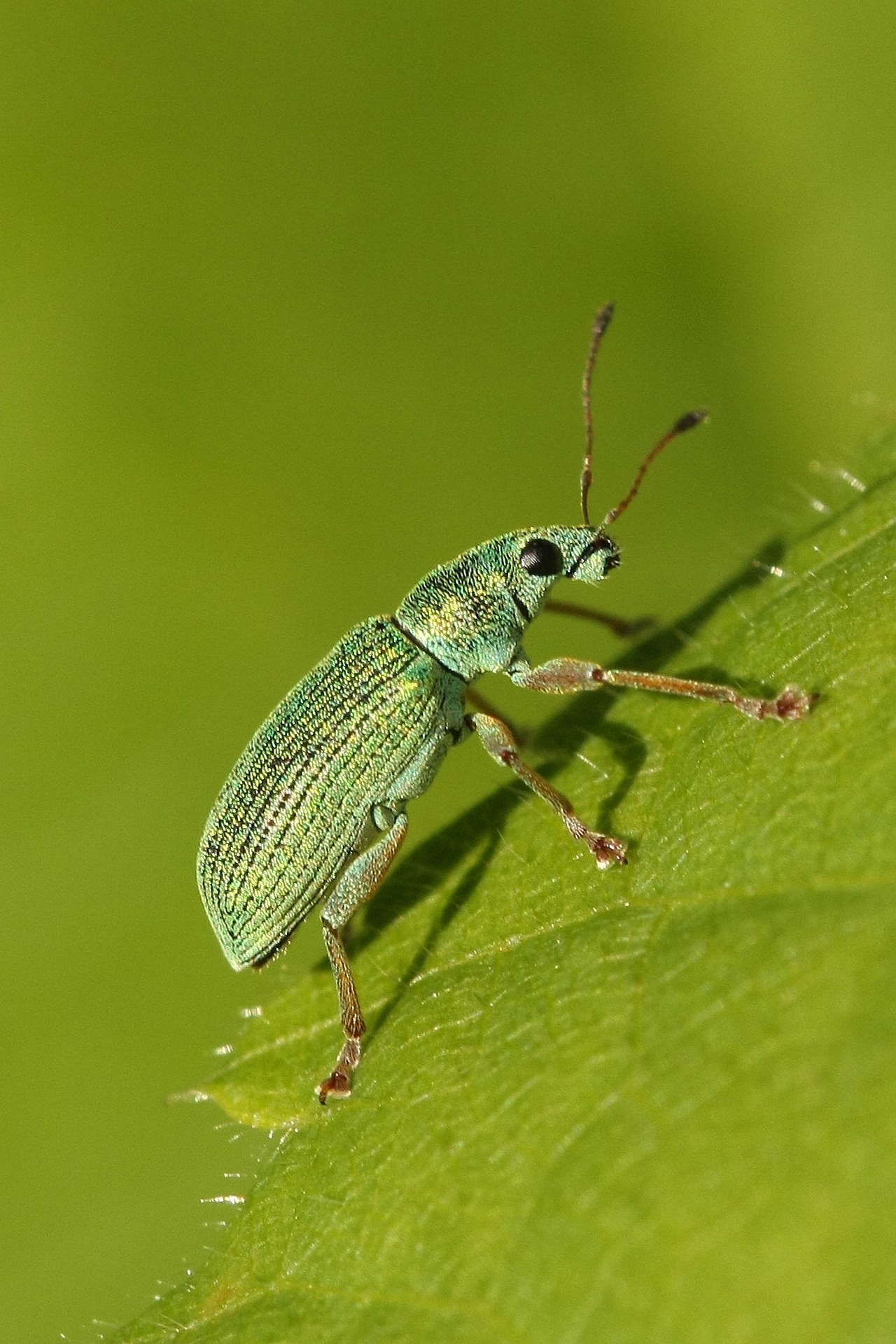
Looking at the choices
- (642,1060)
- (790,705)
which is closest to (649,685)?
(790,705)

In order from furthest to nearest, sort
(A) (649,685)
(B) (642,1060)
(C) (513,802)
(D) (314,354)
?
(D) (314,354) < (C) (513,802) < (A) (649,685) < (B) (642,1060)

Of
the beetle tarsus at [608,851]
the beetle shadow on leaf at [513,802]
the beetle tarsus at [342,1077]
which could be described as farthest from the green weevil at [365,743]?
the beetle tarsus at [608,851]

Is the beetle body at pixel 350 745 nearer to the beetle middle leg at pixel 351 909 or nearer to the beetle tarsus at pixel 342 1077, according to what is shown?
the beetle middle leg at pixel 351 909

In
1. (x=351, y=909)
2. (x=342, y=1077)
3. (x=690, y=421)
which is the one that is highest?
(x=690, y=421)

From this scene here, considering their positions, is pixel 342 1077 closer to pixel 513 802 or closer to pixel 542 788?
pixel 542 788

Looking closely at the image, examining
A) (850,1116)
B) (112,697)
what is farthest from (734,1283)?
(112,697)
